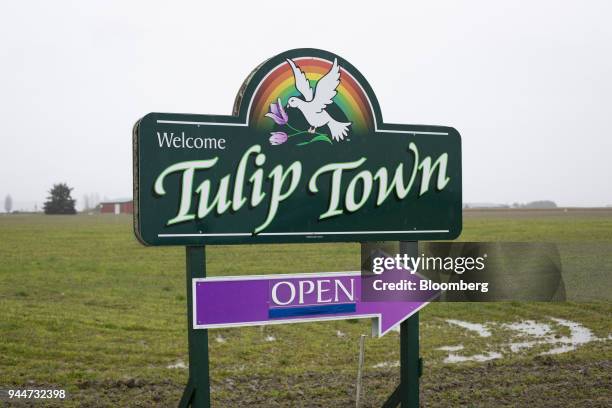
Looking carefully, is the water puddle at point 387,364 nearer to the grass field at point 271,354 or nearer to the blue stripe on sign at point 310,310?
the grass field at point 271,354

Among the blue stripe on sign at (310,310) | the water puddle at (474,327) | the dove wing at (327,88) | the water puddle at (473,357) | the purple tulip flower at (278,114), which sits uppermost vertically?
the dove wing at (327,88)

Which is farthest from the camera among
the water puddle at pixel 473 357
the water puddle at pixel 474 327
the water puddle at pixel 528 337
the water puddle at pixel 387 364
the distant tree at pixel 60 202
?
the distant tree at pixel 60 202

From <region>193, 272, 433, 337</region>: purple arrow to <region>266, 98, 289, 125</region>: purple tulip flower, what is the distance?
141 cm

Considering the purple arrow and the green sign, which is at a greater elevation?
the green sign

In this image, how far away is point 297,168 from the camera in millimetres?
6312

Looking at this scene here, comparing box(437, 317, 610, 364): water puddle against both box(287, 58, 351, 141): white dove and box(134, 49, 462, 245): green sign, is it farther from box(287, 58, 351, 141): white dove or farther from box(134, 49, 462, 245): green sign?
box(287, 58, 351, 141): white dove

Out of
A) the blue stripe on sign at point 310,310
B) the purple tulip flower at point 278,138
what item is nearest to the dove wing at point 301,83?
the purple tulip flower at point 278,138

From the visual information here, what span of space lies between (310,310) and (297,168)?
4.31 feet

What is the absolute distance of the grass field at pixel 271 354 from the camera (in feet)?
26.0

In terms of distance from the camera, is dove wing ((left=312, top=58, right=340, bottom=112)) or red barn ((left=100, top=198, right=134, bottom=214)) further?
red barn ((left=100, top=198, right=134, bottom=214))

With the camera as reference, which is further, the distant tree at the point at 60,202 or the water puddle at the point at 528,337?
the distant tree at the point at 60,202

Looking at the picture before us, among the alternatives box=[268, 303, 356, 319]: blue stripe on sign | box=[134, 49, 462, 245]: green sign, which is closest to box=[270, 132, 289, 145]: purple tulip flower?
box=[134, 49, 462, 245]: green sign

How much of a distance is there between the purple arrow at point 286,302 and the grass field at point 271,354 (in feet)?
5.15

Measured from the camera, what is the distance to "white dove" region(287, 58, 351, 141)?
6270 mm
